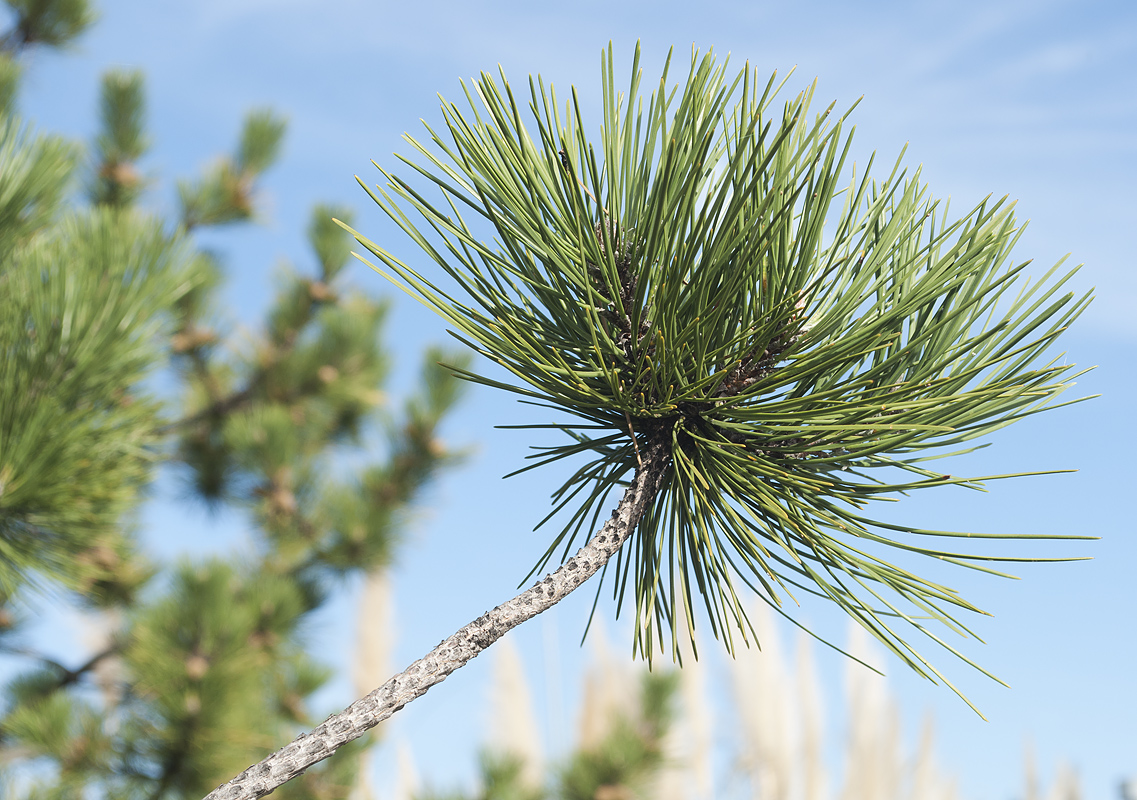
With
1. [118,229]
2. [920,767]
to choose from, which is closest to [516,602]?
[118,229]

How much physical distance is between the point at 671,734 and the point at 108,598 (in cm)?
144

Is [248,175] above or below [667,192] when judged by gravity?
above

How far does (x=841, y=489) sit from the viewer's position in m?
0.46

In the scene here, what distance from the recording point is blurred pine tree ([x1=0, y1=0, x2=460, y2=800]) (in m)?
0.81

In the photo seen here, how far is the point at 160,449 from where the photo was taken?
6.79 ft

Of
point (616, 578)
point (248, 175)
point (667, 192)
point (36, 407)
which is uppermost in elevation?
point (248, 175)

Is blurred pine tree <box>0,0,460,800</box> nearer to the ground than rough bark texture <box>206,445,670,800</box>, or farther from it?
farther from it

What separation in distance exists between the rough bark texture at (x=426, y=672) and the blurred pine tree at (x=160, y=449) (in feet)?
A: 1.92

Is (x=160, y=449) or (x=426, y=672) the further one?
(x=160, y=449)

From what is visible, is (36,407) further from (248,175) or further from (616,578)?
(248,175)

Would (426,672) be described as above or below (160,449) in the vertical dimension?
below

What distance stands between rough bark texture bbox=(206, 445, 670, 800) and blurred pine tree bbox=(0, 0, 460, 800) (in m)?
0.59

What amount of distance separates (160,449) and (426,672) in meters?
1.98

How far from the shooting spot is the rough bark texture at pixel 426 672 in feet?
1.03
